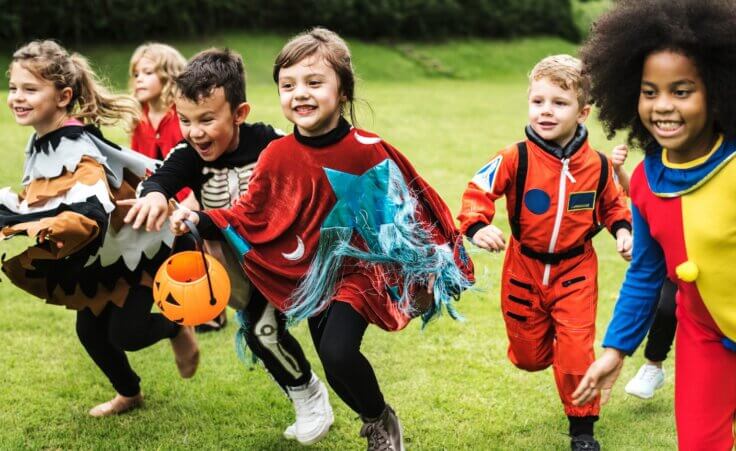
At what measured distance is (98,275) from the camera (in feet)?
14.0

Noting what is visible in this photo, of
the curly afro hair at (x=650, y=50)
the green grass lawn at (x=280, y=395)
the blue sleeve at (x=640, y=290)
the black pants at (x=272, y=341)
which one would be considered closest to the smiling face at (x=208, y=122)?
the black pants at (x=272, y=341)

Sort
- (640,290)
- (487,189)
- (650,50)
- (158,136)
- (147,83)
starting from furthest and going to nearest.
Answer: (147,83)
(158,136)
(487,189)
(640,290)
(650,50)

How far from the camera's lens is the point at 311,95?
3736 millimetres

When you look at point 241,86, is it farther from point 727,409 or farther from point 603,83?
point 727,409

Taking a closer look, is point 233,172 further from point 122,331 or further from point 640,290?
point 640,290

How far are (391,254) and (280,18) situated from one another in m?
27.9

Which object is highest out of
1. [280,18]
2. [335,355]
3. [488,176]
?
[488,176]

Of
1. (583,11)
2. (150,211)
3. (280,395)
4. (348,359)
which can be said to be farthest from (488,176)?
(583,11)

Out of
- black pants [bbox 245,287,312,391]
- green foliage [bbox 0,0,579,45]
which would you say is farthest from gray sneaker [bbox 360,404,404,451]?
green foliage [bbox 0,0,579,45]

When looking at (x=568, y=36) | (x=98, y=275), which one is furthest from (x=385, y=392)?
(x=568, y=36)

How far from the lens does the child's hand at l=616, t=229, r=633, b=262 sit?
158 inches

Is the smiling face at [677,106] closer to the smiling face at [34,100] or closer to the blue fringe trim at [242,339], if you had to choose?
the blue fringe trim at [242,339]

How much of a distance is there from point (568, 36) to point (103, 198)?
36.0 metres

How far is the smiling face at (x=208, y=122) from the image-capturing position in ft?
13.4
